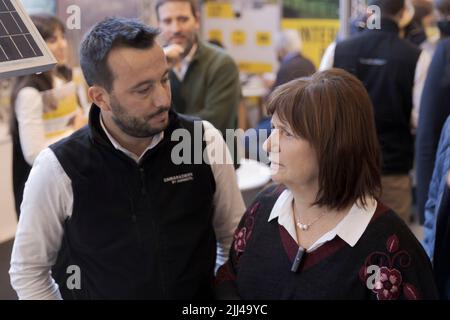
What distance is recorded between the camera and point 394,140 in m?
2.70

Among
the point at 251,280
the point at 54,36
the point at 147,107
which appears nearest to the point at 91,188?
the point at 147,107

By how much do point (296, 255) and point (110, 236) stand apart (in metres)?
A: 0.47

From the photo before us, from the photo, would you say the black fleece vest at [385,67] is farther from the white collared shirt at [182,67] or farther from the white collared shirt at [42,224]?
the white collared shirt at [42,224]

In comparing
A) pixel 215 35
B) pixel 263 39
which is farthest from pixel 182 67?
pixel 215 35

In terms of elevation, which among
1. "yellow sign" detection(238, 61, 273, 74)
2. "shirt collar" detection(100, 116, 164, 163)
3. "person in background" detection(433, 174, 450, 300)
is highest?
"shirt collar" detection(100, 116, 164, 163)

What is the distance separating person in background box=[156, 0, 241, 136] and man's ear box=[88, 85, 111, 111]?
113 centimetres

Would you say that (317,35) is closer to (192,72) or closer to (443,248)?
(192,72)

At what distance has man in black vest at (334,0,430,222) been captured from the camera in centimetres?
258

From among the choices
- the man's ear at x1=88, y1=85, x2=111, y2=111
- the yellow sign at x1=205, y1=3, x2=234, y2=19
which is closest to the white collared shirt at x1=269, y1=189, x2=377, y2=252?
the man's ear at x1=88, y1=85, x2=111, y2=111

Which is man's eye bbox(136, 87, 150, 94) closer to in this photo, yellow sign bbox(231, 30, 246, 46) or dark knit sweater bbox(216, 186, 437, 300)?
dark knit sweater bbox(216, 186, 437, 300)

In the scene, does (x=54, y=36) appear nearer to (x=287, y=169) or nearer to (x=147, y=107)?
(x=147, y=107)

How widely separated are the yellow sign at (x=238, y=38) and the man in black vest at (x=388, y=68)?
390 cm

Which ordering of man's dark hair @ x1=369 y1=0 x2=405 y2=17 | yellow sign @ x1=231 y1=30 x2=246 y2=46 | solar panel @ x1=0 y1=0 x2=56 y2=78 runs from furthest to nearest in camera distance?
yellow sign @ x1=231 y1=30 x2=246 y2=46, man's dark hair @ x1=369 y1=0 x2=405 y2=17, solar panel @ x1=0 y1=0 x2=56 y2=78

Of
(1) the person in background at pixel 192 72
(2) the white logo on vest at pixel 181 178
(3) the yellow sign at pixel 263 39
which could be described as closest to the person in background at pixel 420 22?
(1) the person in background at pixel 192 72
